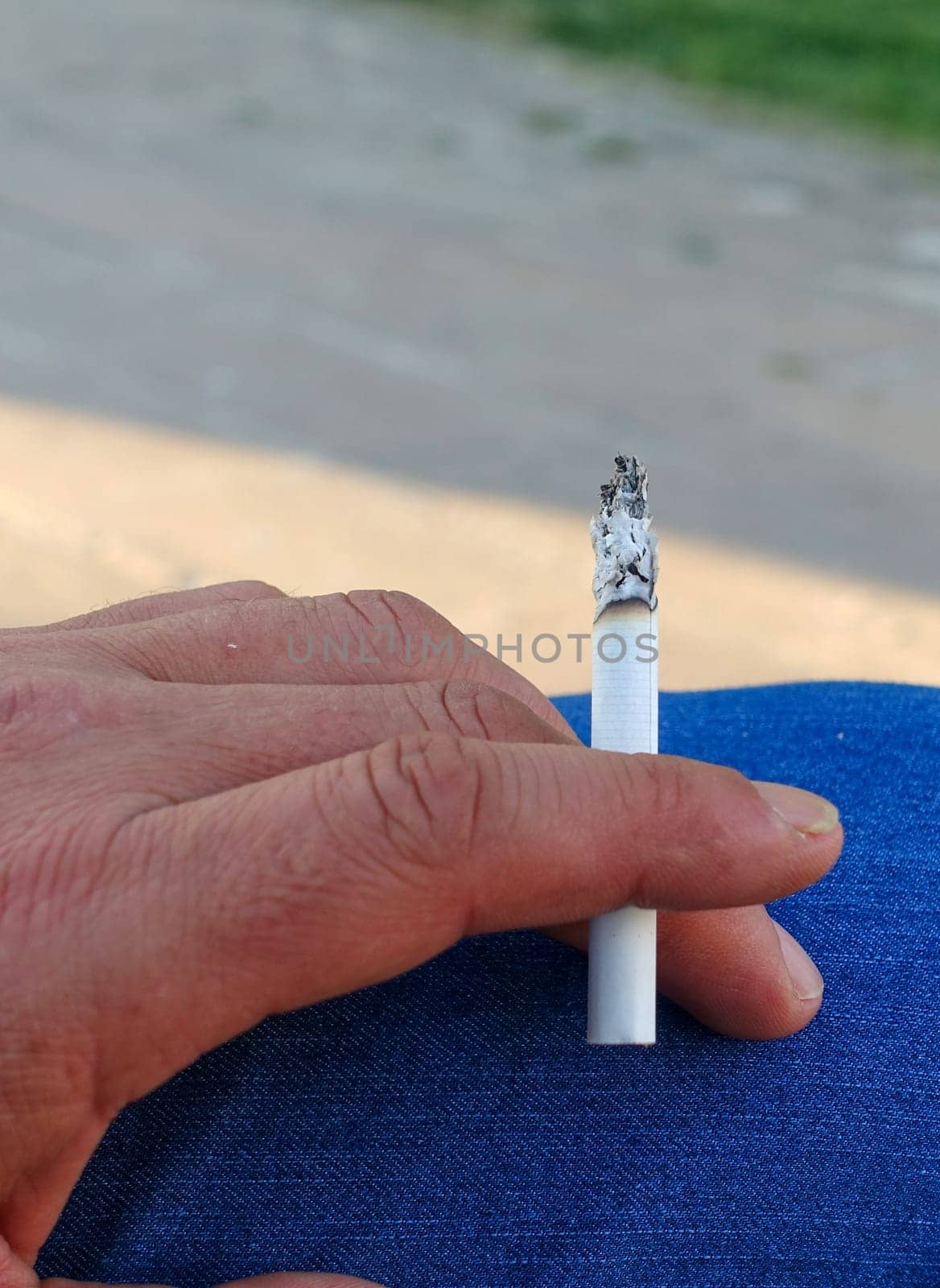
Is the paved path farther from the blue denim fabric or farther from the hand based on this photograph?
the hand

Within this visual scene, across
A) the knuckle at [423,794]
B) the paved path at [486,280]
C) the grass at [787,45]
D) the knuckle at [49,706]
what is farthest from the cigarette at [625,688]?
the grass at [787,45]

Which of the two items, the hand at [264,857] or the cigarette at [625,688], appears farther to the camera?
the cigarette at [625,688]

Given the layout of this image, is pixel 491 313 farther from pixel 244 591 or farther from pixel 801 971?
pixel 801 971

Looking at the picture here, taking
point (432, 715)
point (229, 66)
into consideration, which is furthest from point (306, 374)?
point (432, 715)

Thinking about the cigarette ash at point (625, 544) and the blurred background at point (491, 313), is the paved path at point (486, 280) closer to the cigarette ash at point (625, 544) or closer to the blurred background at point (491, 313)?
the blurred background at point (491, 313)

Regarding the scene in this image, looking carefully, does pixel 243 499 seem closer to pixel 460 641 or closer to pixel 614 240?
pixel 614 240

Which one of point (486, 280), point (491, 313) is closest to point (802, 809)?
point (491, 313)

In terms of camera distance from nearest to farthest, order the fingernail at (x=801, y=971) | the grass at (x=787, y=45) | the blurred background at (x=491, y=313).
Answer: the fingernail at (x=801, y=971), the blurred background at (x=491, y=313), the grass at (x=787, y=45)
